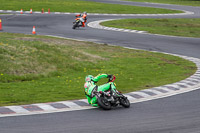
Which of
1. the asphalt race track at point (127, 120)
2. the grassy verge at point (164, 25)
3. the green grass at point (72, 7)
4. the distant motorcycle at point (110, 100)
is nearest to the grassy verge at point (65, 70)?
the distant motorcycle at point (110, 100)

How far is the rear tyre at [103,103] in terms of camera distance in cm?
1466

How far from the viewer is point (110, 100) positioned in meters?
15.0

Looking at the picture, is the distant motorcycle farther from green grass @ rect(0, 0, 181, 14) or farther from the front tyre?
green grass @ rect(0, 0, 181, 14)

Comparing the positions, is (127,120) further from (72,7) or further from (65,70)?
(72,7)

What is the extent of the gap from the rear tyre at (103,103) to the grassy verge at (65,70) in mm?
2070

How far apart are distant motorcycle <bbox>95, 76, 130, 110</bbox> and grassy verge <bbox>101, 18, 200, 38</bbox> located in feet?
96.1

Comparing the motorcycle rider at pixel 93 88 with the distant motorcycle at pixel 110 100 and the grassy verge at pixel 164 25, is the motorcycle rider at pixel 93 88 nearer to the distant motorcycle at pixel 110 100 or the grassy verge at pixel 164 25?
the distant motorcycle at pixel 110 100

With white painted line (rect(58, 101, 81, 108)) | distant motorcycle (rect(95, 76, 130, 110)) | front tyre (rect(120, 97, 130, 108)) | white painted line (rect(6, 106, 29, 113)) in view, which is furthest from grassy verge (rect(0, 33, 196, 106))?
front tyre (rect(120, 97, 130, 108))

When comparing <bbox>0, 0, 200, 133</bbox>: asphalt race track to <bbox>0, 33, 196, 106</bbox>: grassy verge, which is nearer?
<bbox>0, 0, 200, 133</bbox>: asphalt race track

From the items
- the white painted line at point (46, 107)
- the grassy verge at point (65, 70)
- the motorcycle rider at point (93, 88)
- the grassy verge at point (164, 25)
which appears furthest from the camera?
the grassy verge at point (164, 25)

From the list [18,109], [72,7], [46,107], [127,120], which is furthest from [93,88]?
[72,7]

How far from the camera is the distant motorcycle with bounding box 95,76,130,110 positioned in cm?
1473

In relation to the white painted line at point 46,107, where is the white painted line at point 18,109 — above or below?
above

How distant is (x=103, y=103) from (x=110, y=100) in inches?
13.8
